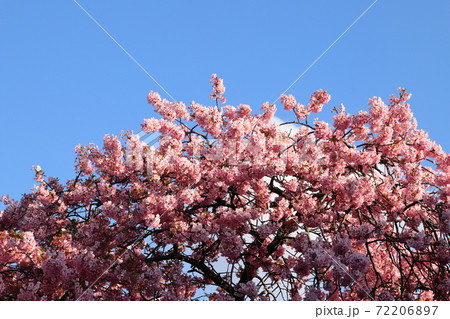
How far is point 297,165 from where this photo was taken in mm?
7941

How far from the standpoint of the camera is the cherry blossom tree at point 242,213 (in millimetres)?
6902

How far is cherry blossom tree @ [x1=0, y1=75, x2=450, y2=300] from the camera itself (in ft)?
22.6

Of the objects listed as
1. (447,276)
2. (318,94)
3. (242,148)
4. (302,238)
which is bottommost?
(447,276)

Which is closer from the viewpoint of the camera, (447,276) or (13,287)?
(13,287)

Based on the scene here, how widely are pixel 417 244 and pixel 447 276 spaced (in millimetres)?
899

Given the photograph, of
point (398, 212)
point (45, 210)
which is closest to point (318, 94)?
point (398, 212)

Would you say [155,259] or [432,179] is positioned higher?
[432,179]

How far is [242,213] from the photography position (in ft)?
24.4

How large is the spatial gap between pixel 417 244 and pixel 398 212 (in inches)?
40.0

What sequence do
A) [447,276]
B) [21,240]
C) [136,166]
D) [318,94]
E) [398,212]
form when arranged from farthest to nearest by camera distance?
[318,94] → [136,166] → [398,212] → [447,276] → [21,240]

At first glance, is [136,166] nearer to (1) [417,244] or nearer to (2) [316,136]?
(2) [316,136]

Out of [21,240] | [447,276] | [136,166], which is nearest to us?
[21,240]

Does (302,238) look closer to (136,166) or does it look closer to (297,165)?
(297,165)

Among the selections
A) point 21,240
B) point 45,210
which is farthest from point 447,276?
point 45,210
